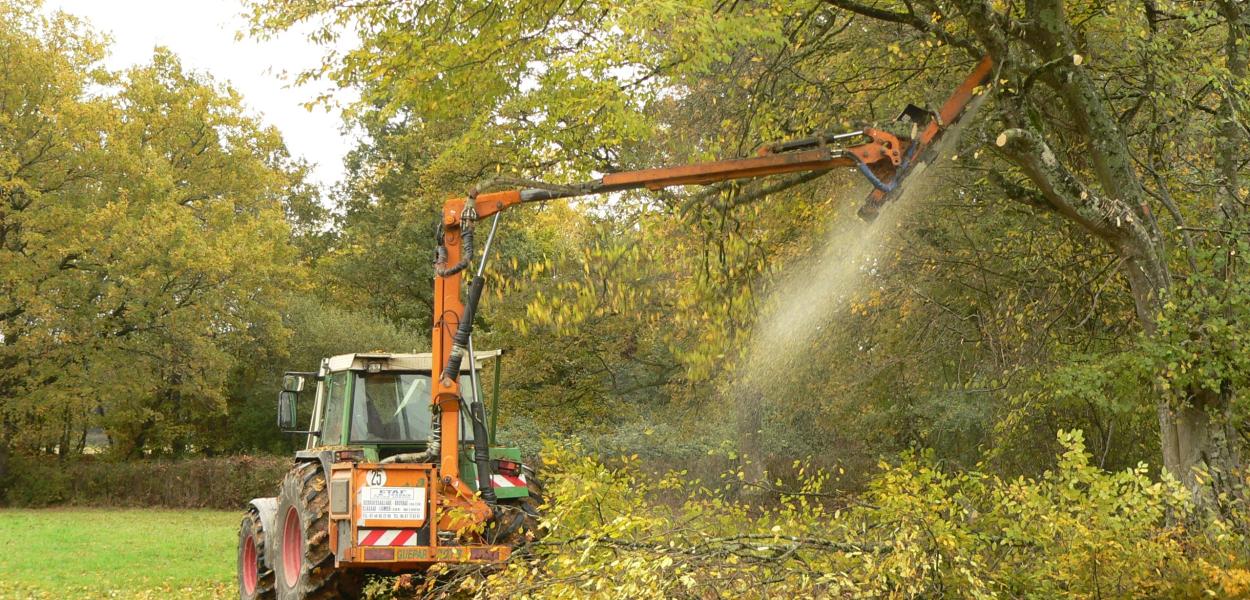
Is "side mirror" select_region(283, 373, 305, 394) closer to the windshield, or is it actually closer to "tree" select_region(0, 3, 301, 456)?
the windshield

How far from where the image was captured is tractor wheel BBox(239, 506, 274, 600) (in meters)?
9.95

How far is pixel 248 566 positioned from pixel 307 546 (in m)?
2.81

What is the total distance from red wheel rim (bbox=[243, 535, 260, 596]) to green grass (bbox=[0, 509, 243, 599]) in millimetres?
1791

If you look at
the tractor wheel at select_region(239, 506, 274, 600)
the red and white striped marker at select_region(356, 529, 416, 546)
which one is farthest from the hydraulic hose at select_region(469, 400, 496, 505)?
the tractor wheel at select_region(239, 506, 274, 600)

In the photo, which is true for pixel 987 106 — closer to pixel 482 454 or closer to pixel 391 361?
pixel 482 454

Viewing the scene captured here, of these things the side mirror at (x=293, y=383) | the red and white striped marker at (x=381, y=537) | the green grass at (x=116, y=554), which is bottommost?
the green grass at (x=116, y=554)

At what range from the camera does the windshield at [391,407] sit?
9961 mm

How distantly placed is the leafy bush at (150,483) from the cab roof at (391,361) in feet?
65.7

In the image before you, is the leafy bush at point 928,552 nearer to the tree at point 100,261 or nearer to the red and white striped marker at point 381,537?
the red and white striped marker at point 381,537

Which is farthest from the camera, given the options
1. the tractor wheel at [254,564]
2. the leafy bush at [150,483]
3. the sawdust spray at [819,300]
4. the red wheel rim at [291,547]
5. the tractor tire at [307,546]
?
the leafy bush at [150,483]

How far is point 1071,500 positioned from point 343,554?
186 inches

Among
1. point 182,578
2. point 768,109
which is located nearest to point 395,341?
point 182,578

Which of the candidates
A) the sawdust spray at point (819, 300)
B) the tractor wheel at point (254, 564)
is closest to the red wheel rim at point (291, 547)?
the tractor wheel at point (254, 564)

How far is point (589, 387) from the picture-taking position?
25469mm
